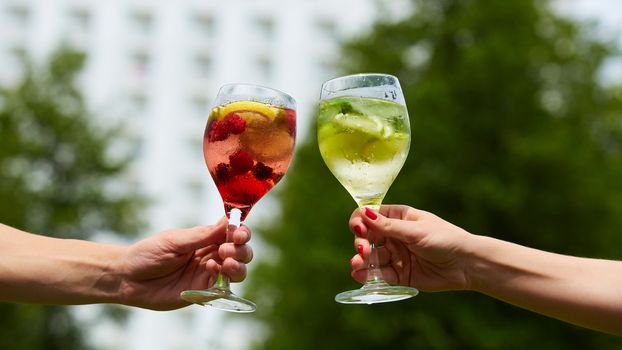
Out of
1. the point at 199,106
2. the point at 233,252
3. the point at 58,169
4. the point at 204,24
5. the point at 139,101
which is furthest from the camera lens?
the point at 204,24

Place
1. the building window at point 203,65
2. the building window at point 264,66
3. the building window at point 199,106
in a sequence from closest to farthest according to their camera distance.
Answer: the building window at point 199,106
the building window at point 203,65
the building window at point 264,66

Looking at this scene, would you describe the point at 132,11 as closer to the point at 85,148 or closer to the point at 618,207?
the point at 85,148

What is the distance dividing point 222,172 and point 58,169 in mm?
15106

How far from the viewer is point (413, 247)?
8.75ft

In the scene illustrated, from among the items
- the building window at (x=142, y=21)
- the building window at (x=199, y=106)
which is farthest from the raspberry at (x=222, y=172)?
the building window at (x=142, y=21)

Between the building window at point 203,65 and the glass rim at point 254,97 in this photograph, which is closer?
the glass rim at point 254,97

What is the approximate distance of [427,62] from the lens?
14.1 metres

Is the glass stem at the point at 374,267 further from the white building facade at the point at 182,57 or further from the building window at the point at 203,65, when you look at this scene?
the building window at the point at 203,65

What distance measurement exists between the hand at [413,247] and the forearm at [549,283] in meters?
0.08

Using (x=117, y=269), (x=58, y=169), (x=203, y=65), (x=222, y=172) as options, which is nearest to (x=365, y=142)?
(x=222, y=172)

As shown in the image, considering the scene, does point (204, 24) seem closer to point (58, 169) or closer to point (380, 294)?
point (58, 169)

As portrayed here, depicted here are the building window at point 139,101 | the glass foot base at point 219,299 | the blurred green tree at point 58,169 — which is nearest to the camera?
the glass foot base at point 219,299

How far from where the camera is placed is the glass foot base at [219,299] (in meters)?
2.53

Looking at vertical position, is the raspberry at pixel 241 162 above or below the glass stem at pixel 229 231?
above
